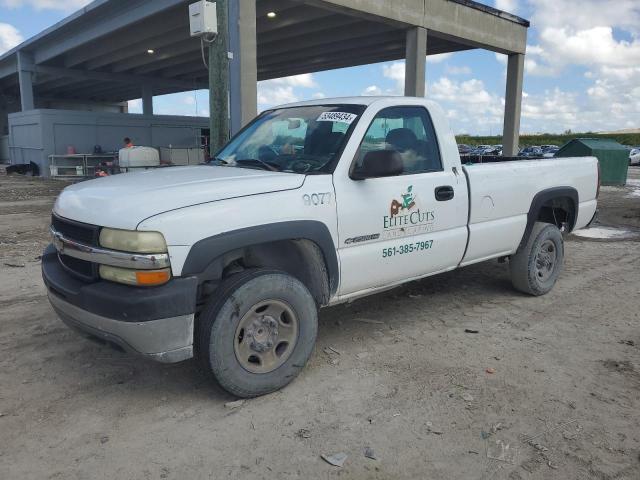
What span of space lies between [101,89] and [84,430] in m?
41.2

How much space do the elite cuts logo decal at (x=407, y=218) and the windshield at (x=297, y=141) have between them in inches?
24.3

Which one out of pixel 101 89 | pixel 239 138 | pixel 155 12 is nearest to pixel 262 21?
pixel 155 12

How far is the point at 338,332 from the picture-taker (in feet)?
15.1

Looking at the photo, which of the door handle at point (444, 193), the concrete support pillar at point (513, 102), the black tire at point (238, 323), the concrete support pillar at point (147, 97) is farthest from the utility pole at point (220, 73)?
the concrete support pillar at point (147, 97)

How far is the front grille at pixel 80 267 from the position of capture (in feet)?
10.4

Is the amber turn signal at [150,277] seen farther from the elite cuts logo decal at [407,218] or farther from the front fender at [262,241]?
the elite cuts logo decal at [407,218]

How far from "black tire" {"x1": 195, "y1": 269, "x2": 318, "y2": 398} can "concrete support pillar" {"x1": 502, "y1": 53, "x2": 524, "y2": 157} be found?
64.7ft

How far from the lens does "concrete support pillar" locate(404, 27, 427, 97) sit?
1606 centimetres

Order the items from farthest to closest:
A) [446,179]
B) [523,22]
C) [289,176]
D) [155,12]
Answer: [523,22] → [155,12] → [446,179] → [289,176]

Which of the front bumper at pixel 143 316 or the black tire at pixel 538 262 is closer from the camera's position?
the front bumper at pixel 143 316

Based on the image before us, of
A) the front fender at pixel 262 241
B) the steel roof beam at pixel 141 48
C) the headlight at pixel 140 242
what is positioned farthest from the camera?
the steel roof beam at pixel 141 48

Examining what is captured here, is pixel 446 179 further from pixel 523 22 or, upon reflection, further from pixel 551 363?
pixel 523 22

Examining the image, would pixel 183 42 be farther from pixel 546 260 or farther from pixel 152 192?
pixel 152 192

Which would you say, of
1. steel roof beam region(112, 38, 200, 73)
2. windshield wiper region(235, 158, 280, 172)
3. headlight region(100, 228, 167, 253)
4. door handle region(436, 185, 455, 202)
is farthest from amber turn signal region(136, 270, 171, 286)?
steel roof beam region(112, 38, 200, 73)
